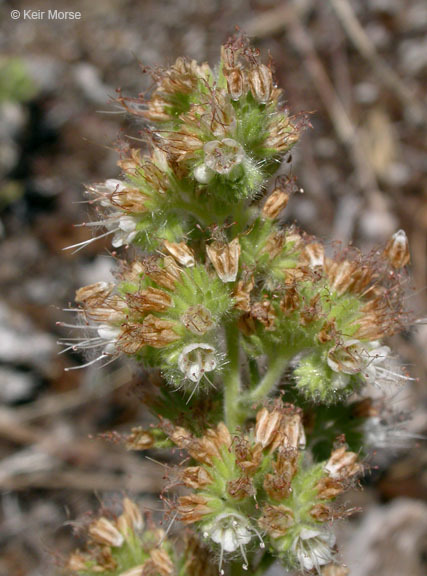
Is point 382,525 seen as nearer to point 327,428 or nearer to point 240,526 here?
point 327,428

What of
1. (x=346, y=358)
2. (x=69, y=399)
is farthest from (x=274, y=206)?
(x=69, y=399)

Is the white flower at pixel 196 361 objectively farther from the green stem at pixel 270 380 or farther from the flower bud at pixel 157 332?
the green stem at pixel 270 380

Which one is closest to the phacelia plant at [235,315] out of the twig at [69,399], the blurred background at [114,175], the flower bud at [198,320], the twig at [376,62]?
the flower bud at [198,320]

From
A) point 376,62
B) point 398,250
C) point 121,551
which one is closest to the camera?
point 398,250

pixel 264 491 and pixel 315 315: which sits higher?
pixel 315 315

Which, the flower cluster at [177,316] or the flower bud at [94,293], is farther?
the flower bud at [94,293]

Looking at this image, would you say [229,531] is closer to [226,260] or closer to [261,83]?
[226,260]

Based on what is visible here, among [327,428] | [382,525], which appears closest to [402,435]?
[327,428]
